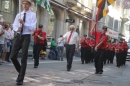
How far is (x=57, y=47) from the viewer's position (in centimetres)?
2264

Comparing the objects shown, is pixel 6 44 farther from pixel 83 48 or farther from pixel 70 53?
pixel 83 48

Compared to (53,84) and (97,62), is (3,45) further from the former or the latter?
(53,84)

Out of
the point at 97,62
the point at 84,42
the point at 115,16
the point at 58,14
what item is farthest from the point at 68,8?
the point at 115,16

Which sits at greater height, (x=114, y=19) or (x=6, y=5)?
(x=114, y=19)

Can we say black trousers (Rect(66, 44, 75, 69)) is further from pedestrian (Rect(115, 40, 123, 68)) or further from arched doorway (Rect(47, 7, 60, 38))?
arched doorway (Rect(47, 7, 60, 38))

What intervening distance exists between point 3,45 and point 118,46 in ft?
24.7

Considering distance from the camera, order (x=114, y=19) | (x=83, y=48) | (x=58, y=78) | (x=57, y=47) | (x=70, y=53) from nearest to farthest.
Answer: (x=58, y=78)
(x=70, y=53)
(x=83, y=48)
(x=57, y=47)
(x=114, y=19)

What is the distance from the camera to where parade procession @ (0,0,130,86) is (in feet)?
23.8

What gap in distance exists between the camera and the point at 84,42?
19.4 m

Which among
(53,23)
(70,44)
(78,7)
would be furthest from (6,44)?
(78,7)

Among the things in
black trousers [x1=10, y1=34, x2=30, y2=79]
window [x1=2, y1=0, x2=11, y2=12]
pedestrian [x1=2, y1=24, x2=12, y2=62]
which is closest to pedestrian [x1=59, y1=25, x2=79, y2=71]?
pedestrian [x1=2, y1=24, x2=12, y2=62]

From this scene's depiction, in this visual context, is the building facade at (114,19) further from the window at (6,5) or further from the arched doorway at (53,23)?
the window at (6,5)

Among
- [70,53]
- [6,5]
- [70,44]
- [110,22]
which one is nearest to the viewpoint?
[70,53]

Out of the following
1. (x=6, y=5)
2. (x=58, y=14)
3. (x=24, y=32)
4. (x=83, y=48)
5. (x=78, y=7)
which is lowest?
(x=83, y=48)
